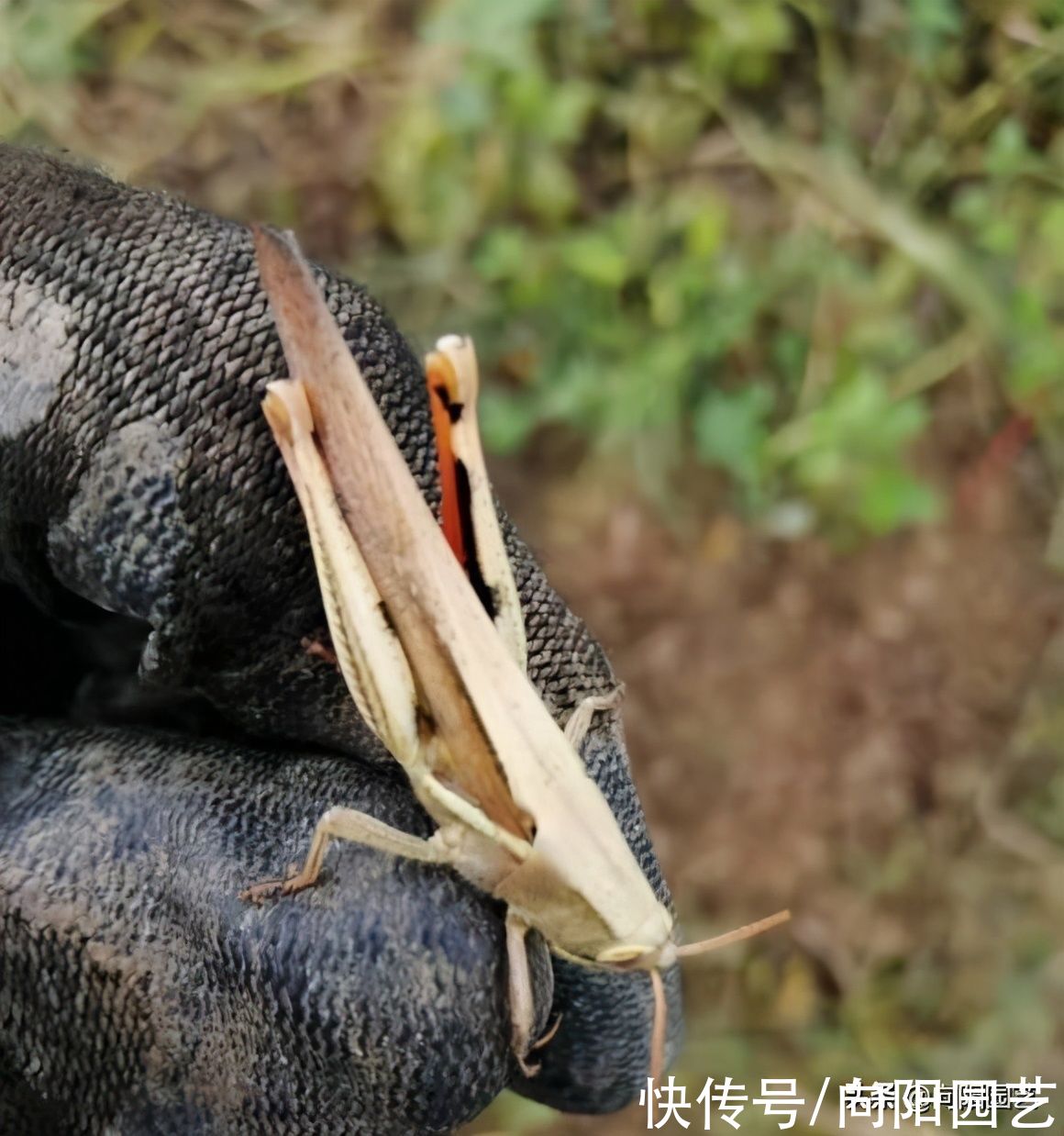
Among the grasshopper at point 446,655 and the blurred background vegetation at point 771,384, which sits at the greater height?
the blurred background vegetation at point 771,384

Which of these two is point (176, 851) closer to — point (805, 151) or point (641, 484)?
point (641, 484)

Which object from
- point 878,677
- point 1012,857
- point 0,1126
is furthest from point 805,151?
point 0,1126

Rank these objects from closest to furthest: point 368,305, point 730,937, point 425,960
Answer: point 425,960, point 368,305, point 730,937

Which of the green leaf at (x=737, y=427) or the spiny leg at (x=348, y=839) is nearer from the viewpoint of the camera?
the spiny leg at (x=348, y=839)


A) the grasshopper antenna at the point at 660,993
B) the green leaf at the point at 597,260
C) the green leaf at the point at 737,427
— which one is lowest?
the grasshopper antenna at the point at 660,993

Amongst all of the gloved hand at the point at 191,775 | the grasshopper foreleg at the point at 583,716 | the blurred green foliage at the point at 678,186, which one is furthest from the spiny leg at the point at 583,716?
the blurred green foliage at the point at 678,186

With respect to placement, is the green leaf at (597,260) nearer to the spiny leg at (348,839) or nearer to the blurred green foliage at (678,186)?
the blurred green foliage at (678,186)

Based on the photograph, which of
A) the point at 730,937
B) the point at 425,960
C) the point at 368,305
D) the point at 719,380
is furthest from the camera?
the point at 719,380

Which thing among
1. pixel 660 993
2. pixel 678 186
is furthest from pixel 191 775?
pixel 678 186
